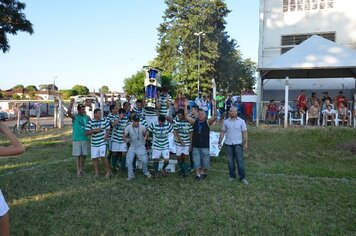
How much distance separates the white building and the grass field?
29.9 feet

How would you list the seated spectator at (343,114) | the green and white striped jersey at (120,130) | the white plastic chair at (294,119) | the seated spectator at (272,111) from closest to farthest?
the green and white striped jersey at (120,130) → the seated spectator at (343,114) → the white plastic chair at (294,119) → the seated spectator at (272,111)

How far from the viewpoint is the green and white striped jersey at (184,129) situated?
29.9 ft

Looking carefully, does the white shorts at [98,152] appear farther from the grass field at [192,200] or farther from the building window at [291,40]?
the building window at [291,40]

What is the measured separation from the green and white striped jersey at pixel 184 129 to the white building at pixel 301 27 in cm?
1209

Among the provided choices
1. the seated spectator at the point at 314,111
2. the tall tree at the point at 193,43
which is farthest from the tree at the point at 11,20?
the tall tree at the point at 193,43

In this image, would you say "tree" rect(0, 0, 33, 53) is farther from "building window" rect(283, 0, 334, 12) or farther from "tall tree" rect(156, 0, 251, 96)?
"tall tree" rect(156, 0, 251, 96)

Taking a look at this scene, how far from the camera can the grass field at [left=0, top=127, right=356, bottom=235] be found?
18.0 feet

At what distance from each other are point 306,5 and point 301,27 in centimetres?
125

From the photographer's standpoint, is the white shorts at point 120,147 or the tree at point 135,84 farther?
the tree at point 135,84

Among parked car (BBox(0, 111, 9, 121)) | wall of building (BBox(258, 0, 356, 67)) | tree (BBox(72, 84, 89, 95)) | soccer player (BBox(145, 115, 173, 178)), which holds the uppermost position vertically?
wall of building (BBox(258, 0, 356, 67))

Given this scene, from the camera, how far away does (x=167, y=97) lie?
1070 cm

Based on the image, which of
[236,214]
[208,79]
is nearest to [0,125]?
[236,214]

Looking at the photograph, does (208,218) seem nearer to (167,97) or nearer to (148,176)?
(148,176)

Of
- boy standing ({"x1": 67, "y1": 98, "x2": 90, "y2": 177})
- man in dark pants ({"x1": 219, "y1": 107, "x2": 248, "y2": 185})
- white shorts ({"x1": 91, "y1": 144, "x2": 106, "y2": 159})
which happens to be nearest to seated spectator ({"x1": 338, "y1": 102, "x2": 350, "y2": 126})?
man in dark pants ({"x1": 219, "y1": 107, "x2": 248, "y2": 185})
